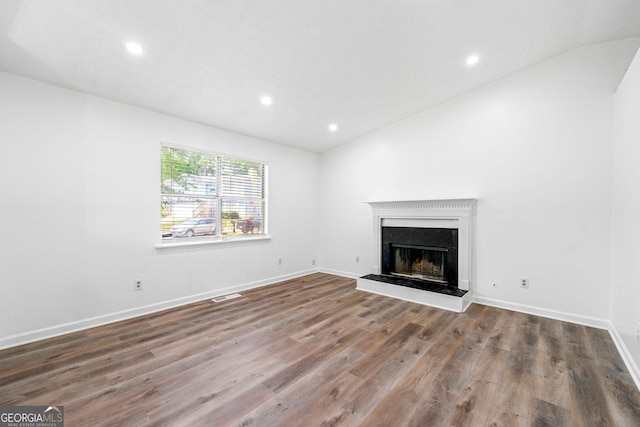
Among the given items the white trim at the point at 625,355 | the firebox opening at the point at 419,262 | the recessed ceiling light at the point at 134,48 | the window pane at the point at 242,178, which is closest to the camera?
the white trim at the point at 625,355

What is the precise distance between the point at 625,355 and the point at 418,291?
1922 mm

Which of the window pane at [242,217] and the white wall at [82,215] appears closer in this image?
the white wall at [82,215]

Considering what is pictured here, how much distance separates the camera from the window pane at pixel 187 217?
3578 mm

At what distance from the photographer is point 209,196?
399 cm

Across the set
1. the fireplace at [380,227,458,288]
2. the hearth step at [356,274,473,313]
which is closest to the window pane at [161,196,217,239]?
the hearth step at [356,274,473,313]

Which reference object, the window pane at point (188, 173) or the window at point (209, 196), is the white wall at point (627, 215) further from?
the window pane at point (188, 173)

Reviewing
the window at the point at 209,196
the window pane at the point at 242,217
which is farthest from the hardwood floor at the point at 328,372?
the window pane at the point at 242,217

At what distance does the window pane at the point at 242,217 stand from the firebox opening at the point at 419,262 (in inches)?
96.2

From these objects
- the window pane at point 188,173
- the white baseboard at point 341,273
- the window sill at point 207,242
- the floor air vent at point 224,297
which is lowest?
the floor air vent at point 224,297

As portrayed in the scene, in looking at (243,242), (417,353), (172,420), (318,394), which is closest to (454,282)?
(417,353)

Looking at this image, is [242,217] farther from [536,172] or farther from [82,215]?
[536,172]

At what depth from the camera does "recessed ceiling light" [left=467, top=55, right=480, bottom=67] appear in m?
3.01

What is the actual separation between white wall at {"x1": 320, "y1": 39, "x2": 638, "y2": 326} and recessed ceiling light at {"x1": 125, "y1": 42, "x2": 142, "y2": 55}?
370 cm

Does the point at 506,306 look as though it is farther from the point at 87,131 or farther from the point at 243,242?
the point at 87,131
